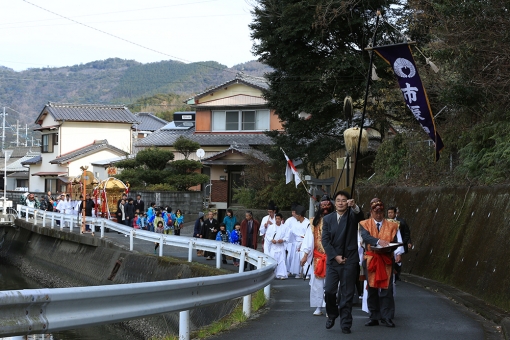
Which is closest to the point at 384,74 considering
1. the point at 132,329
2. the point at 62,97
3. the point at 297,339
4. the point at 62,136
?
the point at 132,329

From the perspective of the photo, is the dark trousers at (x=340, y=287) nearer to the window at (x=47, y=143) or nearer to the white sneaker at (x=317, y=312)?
the white sneaker at (x=317, y=312)

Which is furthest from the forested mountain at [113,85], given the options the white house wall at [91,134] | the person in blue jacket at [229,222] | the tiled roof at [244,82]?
the person in blue jacket at [229,222]

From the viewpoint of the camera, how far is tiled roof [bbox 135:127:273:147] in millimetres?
42812

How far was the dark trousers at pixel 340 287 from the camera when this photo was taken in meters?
8.73

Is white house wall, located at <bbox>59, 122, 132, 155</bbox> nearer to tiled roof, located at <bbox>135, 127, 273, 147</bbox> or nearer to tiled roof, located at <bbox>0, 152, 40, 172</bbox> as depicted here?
tiled roof, located at <bbox>135, 127, 273, 147</bbox>

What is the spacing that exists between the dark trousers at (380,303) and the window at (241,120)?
34.4 meters

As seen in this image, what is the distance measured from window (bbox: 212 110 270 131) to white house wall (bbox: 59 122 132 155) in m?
13.0

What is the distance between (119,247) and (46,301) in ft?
61.1

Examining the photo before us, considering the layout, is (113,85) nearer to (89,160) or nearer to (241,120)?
(89,160)

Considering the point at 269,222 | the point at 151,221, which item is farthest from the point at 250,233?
the point at 151,221

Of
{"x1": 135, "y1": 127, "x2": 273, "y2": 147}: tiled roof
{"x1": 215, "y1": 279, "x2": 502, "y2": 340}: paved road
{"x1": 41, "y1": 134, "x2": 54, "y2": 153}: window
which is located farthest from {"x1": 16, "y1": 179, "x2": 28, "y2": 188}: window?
{"x1": 215, "y1": 279, "x2": 502, "y2": 340}: paved road

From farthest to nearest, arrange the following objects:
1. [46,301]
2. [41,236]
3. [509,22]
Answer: [41,236] < [509,22] < [46,301]

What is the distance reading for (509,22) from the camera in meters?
13.4

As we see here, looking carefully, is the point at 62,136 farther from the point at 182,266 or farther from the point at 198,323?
the point at 198,323
